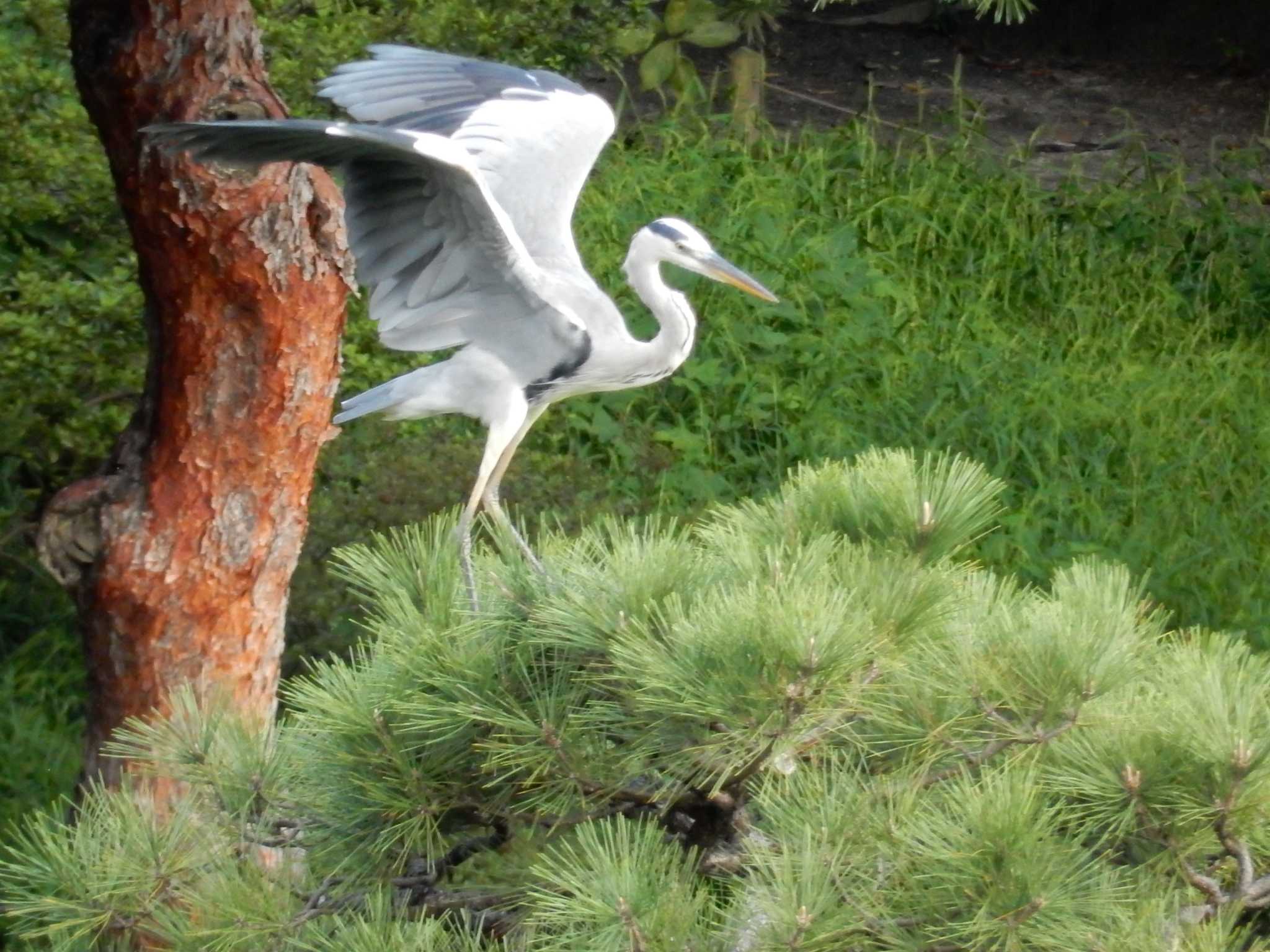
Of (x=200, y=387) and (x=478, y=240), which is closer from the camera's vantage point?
(x=478, y=240)

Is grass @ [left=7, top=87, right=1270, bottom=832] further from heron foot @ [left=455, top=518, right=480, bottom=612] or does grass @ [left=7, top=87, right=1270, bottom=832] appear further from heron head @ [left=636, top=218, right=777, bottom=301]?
heron foot @ [left=455, top=518, right=480, bottom=612]

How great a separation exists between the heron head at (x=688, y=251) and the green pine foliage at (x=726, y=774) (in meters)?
1.02

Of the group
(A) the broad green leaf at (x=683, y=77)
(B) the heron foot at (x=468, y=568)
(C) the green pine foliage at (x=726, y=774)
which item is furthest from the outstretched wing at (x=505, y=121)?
(A) the broad green leaf at (x=683, y=77)

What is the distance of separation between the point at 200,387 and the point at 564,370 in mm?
513

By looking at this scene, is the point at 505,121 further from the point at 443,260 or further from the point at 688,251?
the point at 443,260

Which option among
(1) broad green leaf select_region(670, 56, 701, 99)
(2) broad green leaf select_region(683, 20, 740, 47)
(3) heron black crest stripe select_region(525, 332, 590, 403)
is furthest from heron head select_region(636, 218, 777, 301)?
(1) broad green leaf select_region(670, 56, 701, 99)

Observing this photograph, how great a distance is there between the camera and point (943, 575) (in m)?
1.61

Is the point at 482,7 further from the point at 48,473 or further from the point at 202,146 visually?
the point at 202,146

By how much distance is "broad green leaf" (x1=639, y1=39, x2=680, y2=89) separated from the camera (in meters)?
5.47

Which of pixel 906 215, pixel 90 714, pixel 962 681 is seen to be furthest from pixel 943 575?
pixel 906 215

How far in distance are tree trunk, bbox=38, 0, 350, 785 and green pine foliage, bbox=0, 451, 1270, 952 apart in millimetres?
820

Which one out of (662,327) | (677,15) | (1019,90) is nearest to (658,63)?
(677,15)

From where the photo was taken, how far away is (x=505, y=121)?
287 cm

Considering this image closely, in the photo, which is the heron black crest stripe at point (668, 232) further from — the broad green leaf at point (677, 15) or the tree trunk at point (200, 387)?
the broad green leaf at point (677, 15)
